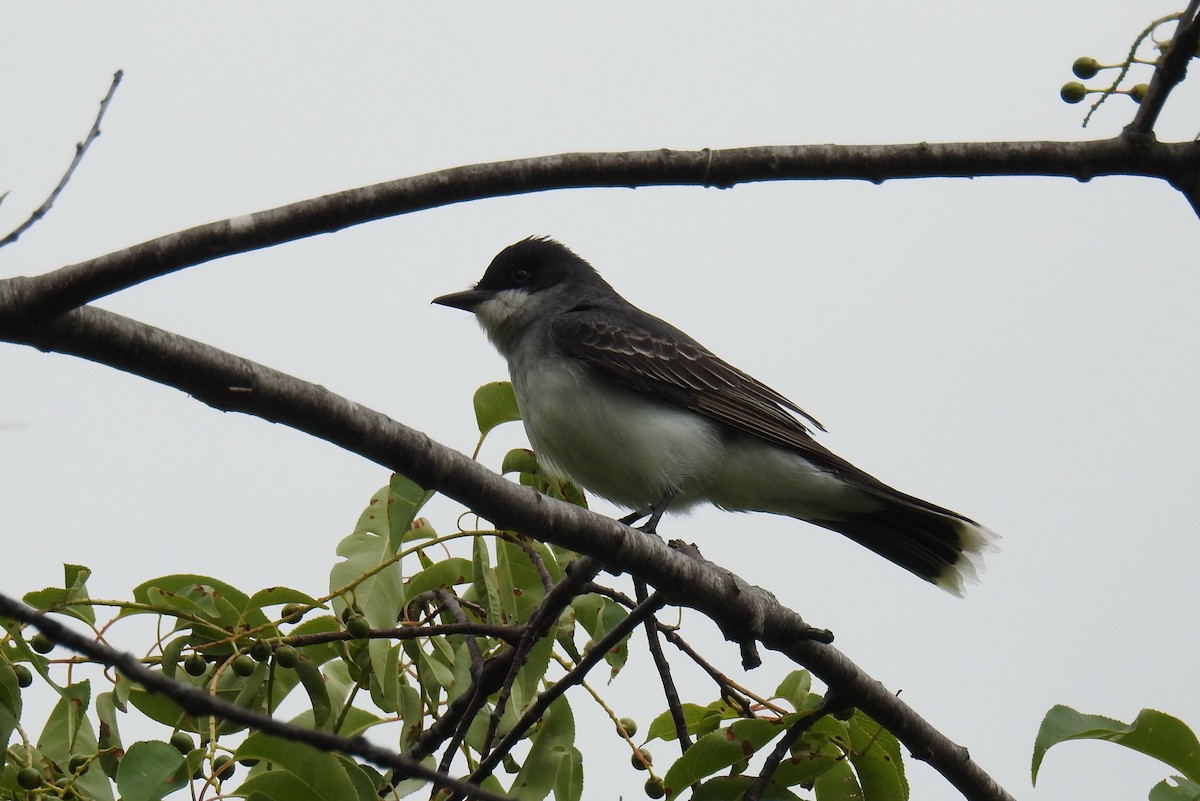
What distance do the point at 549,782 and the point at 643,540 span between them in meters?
0.89

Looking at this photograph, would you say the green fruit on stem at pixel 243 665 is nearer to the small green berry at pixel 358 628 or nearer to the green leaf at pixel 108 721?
the small green berry at pixel 358 628

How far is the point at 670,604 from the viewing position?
13.7 ft

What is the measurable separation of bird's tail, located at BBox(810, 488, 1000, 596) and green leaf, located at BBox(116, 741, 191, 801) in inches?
163

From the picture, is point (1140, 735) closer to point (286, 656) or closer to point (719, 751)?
point (719, 751)

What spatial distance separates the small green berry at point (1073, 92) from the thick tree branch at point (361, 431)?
177 cm

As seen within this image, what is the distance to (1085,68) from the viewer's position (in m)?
3.80

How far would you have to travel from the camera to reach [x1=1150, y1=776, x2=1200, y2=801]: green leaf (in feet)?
11.0

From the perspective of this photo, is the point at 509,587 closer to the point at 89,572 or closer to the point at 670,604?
the point at 670,604

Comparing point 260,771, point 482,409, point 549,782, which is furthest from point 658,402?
point 260,771

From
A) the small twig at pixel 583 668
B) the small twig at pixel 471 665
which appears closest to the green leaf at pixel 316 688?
the small twig at pixel 471 665

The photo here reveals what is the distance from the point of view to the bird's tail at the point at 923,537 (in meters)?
6.41

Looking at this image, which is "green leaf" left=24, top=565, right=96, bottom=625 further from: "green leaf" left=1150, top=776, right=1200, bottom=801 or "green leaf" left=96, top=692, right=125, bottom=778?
"green leaf" left=1150, top=776, right=1200, bottom=801

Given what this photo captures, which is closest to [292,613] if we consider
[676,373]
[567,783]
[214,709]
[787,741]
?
[567,783]

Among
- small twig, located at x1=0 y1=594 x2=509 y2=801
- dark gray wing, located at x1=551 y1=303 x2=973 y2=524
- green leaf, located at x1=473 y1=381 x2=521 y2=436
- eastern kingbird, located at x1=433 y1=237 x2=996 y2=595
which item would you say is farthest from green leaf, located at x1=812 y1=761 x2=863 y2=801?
dark gray wing, located at x1=551 y1=303 x2=973 y2=524
